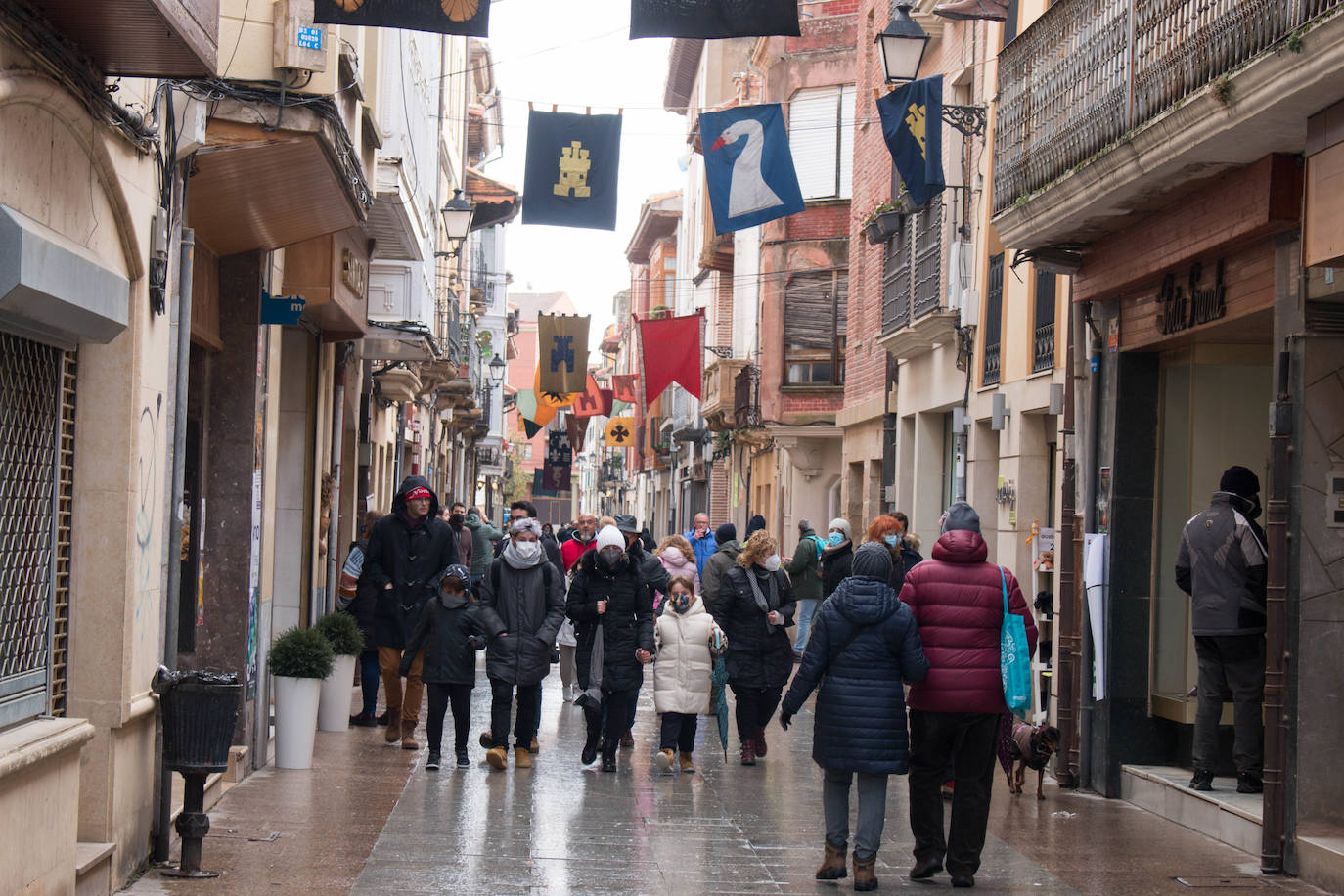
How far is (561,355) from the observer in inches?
1374

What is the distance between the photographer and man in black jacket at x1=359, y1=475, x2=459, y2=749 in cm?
1367

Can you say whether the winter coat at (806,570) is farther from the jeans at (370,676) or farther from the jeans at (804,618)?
the jeans at (370,676)

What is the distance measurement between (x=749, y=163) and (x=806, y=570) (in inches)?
195

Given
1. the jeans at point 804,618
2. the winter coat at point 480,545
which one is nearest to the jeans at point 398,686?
the jeans at point 804,618

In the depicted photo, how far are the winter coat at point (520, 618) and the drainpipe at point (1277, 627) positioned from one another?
5.11 metres

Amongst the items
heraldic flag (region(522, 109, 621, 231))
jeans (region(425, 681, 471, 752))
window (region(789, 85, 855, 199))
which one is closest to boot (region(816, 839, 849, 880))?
jeans (region(425, 681, 471, 752))

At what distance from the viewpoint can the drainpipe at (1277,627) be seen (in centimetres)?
914

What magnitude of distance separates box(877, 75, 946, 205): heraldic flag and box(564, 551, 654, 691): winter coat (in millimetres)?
5901

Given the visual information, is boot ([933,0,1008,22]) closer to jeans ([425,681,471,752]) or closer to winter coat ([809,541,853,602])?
winter coat ([809,541,853,602])

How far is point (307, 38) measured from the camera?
1004 cm

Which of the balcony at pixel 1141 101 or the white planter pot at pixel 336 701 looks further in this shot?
the white planter pot at pixel 336 701

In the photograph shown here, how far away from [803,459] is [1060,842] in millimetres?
21946

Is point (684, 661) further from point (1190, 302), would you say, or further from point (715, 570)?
point (1190, 302)

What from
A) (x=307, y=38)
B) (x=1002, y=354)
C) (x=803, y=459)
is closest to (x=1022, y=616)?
(x=307, y=38)
